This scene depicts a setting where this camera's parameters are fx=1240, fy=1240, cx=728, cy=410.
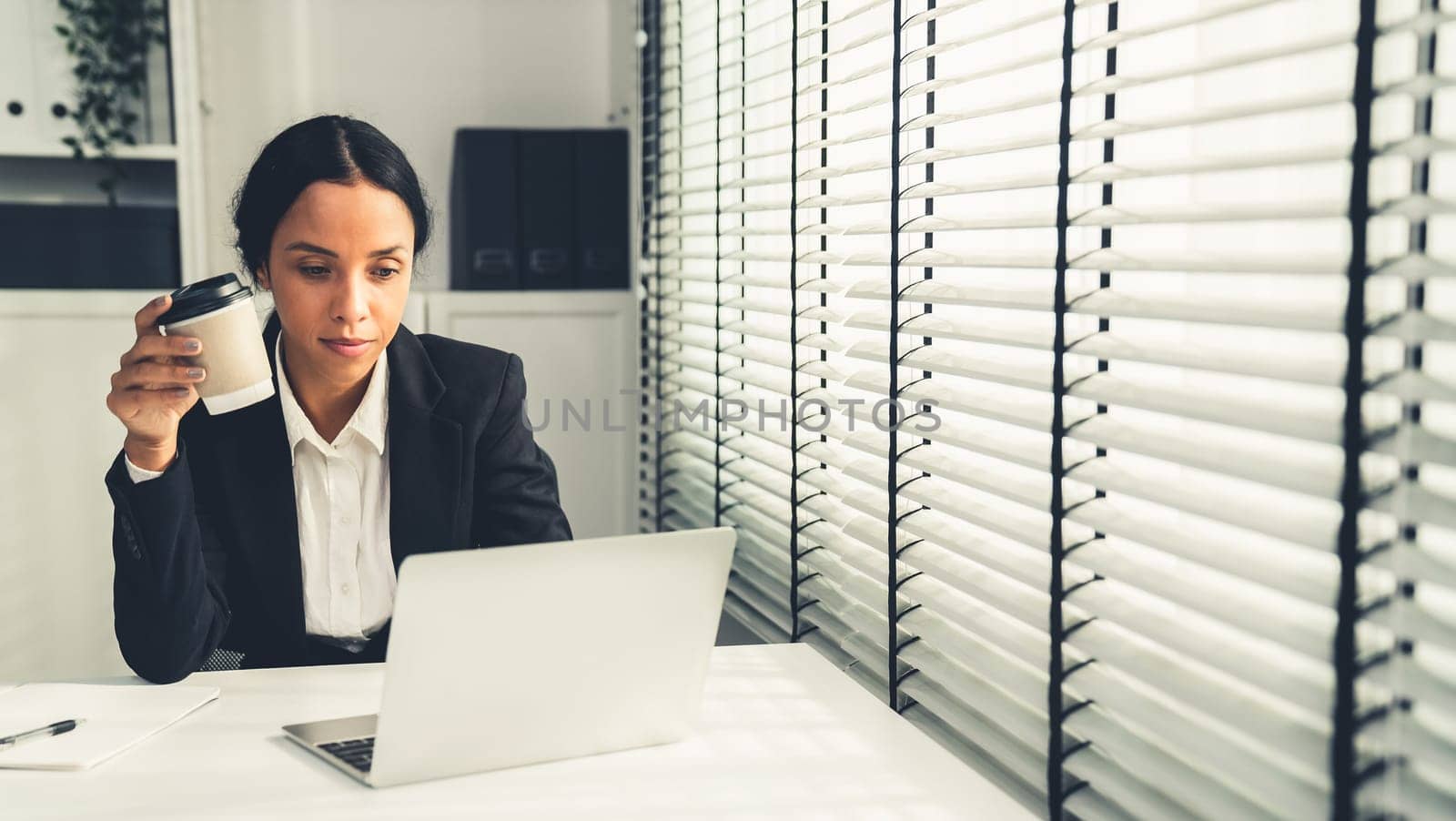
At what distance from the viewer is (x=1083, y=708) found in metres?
1.17

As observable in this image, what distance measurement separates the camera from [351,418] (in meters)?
1.64

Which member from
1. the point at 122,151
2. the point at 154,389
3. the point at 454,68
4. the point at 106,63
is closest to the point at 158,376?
the point at 154,389

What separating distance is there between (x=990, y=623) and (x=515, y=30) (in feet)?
7.85

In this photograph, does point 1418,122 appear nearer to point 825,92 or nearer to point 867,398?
point 867,398

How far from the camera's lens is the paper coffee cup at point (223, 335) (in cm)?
121

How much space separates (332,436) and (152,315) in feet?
1.43

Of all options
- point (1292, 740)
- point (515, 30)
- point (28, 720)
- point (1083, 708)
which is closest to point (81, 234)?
point (515, 30)

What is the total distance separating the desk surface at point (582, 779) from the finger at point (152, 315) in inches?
15.1

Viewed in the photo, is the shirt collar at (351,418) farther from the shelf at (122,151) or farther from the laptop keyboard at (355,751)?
the shelf at (122,151)

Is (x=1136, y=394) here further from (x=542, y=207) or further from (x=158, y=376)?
(x=542, y=207)

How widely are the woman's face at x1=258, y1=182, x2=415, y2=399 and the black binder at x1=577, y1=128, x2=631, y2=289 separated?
50.9 inches

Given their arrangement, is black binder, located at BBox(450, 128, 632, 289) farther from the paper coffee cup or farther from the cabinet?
the paper coffee cup

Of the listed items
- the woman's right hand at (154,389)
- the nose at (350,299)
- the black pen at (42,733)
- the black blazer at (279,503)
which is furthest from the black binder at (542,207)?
the black pen at (42,733)

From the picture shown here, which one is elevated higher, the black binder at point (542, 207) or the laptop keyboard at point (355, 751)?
the black binder at point (542, 207)
